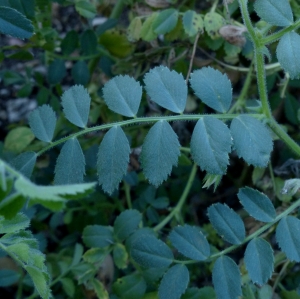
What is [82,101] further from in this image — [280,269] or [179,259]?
[280,269]

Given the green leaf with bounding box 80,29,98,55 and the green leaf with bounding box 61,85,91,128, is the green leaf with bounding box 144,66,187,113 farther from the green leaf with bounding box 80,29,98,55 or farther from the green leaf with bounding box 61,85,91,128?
the green leaf with bounding box 80,29,98,55

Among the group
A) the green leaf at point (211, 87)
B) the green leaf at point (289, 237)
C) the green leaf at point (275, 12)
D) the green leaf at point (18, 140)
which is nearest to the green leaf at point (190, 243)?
the green leaf at point (289, 237)

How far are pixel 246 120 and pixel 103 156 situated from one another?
9.4 inches

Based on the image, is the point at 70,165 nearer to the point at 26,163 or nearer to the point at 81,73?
the point at 26,163

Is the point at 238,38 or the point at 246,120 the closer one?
the point at 246,120

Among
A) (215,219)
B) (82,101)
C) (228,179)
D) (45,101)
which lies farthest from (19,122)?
(215,219)

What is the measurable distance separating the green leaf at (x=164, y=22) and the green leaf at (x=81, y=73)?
252 millimetres

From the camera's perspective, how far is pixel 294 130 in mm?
1379

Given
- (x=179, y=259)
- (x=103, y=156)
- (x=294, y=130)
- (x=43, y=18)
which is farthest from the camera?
(x=294, y=130)

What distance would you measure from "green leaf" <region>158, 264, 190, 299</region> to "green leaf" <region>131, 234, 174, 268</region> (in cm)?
2

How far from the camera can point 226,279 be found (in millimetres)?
874

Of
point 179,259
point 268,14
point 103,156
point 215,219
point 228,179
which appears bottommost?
point 228,179

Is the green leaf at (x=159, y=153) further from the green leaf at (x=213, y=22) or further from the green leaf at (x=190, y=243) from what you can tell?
the green leaf at (x=213, y=22)

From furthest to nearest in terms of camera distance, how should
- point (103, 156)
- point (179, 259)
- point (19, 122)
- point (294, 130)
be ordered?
point (19, 122), point (294, 130), point (179, 259), point (103, 156)
